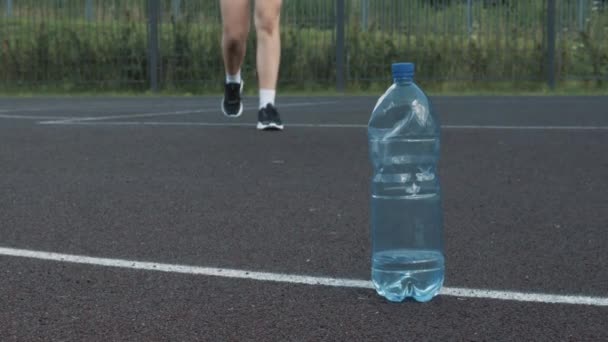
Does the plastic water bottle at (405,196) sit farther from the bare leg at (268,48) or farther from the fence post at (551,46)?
the fence post at (551,46)

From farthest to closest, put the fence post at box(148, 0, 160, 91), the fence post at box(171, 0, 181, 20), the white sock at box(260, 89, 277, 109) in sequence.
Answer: the fence post at box(171, 0, 181, 20) < the fence post at box(148, 0, 160, 91) < the white sock at box(260, 89, 277, 109)

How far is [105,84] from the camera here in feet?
62.9

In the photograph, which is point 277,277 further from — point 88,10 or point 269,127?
point 88,10

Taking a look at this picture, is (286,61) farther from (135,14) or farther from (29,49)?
(29,49)

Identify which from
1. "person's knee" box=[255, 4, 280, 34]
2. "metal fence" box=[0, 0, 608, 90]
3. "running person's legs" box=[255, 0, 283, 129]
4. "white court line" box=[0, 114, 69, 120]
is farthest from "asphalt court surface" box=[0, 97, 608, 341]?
→ "metal fence" box=[0, 0, 608, 90]

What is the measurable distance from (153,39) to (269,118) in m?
9.68

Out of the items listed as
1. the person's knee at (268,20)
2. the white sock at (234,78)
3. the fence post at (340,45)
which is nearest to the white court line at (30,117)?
the white sock at (234,78)

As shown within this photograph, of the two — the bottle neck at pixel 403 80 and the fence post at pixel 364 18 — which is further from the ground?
the fence post at pixel 364 18

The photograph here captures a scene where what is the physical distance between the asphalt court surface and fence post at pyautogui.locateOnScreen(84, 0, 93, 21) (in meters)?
8.96

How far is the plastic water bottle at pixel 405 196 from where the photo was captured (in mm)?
4121

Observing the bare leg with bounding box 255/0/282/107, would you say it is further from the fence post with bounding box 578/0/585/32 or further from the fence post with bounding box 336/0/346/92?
the fence post with bounding box 578/0/585/32

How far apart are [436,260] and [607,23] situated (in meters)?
15.2

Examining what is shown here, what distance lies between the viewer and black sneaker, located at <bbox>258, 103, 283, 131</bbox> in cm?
936

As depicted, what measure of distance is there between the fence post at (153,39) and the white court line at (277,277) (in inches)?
561
